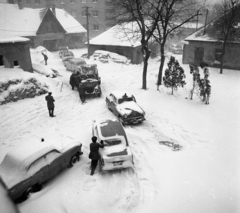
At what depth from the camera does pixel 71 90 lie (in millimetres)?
18953

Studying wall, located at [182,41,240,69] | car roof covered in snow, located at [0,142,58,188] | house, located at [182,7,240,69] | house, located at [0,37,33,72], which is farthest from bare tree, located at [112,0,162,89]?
car roof covered in snow, located at [0,142,58,188]

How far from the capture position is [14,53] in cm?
2012

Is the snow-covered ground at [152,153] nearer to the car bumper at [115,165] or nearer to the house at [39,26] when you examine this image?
the car bumper at [115,165]

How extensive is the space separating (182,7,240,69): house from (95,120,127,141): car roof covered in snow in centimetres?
1958

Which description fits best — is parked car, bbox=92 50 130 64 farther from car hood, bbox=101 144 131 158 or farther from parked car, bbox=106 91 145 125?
car hood, bbox=101 144 131 158

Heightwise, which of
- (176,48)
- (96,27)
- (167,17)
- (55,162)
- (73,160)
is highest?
(96,27)

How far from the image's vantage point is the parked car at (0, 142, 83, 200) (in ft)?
22.7

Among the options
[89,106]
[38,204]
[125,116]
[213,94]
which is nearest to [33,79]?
[89,106]

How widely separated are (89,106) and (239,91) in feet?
38.9

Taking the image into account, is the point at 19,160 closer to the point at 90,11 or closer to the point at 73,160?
the point at 73,160

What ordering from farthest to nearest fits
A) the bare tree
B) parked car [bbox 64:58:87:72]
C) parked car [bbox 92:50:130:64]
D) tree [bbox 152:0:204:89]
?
parked car [bbox 92:50:130:64]
parked car [bbox 64:58:87:72]
the bare tree
tree [bbox 152:0:204:89]

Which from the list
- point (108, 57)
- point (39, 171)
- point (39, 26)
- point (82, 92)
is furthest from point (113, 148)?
point (39, 26)

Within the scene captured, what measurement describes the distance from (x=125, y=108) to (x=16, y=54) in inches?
524

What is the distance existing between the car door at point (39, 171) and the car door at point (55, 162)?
16 centimetres
